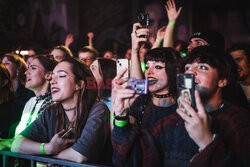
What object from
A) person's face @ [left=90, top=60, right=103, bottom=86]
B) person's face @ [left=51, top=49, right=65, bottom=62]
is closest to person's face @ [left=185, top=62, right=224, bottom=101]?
person's face @ [left=90, top=60, right=103, bottom=86]

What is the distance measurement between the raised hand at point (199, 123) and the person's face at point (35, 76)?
1945 mm

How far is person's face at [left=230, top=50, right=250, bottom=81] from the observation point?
3252 mm

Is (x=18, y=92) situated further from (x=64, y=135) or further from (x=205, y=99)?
(x=205, y=99)

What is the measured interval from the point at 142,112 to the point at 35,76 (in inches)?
53.9

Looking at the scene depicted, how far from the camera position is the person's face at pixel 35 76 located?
2.80 m

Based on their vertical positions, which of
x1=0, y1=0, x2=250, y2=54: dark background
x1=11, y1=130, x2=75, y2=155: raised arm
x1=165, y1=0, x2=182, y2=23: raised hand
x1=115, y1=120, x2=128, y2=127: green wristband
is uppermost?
x1=0, y1=0, x2=250, y2=54: dark background

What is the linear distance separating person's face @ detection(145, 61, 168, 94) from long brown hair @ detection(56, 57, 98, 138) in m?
0.53

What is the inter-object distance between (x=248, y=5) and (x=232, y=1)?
51 cm

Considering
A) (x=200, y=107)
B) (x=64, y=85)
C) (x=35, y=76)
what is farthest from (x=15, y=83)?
(x=200, y=107)

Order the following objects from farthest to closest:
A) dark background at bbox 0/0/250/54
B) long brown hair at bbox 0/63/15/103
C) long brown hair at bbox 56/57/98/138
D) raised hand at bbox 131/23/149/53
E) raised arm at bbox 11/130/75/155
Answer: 1. dark background at bbox 0/0/250/54
2. long brown hair at bbox 0/63/15/103
3. raised hand at bbox 131/23/149/53
4. long brown hair at bbox 56/57/98/138
5. raised arm at bbox 11/130/75/155

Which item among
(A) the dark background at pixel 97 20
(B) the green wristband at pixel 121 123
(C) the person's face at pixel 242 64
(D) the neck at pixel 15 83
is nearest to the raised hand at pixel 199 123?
(B) the green wristband at pixel 121 123

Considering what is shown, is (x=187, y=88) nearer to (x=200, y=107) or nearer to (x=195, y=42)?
(x=200, y=107)

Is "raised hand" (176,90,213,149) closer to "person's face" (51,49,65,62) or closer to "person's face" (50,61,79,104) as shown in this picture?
"person's face" (50,61,79,104)

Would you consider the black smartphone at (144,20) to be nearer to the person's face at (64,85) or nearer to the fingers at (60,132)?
the person's face at (64,85)
